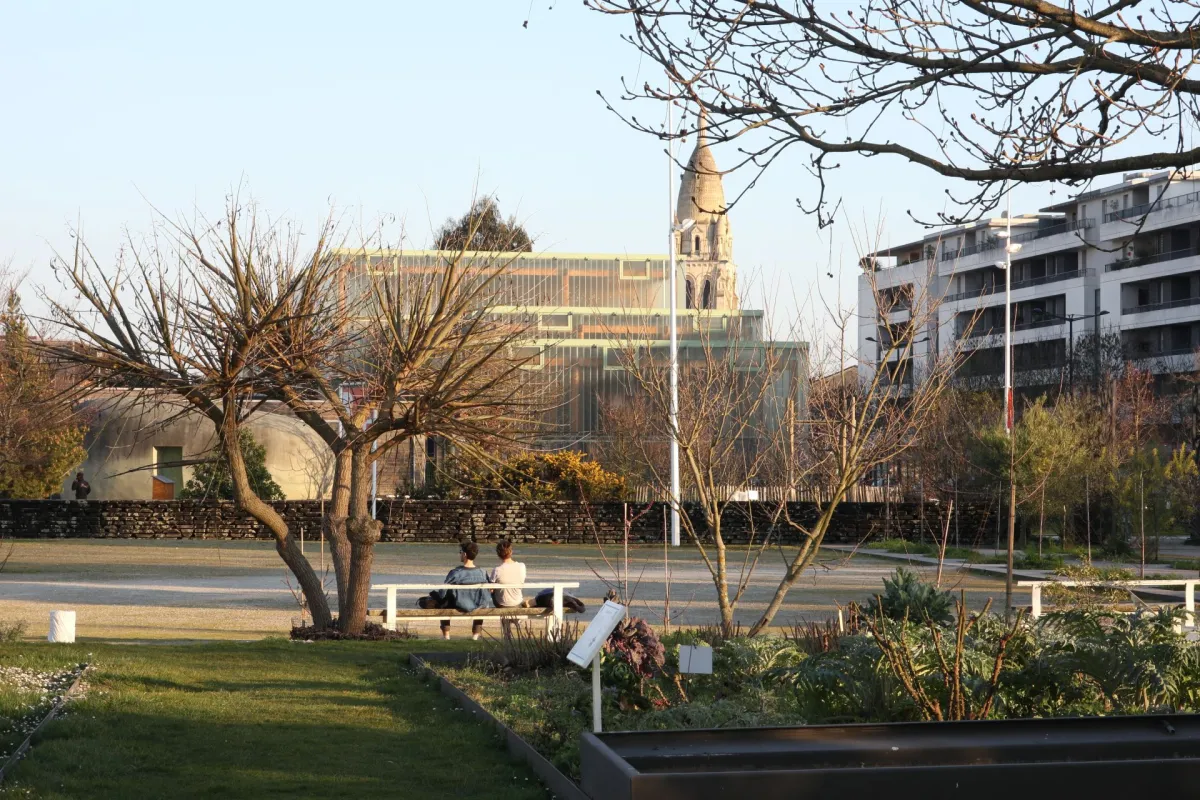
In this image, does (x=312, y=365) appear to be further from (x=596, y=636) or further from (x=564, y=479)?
(x=564, y=479)

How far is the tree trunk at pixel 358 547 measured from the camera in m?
15.4

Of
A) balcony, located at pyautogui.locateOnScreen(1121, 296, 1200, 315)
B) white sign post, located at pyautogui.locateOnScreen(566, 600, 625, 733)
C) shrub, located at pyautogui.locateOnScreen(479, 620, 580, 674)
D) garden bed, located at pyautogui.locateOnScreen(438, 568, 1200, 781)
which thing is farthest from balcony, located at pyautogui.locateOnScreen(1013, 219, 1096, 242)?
white sign post, located at pyautogui.locateOnScreen(566, 600, 625, 733)

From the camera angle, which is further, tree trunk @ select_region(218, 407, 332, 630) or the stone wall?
the stone wall

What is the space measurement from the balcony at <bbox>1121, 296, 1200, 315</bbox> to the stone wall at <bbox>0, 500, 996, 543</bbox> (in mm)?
38310

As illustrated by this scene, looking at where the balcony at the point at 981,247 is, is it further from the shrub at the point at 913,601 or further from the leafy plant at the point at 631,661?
the leafy plant at the point at 631,661

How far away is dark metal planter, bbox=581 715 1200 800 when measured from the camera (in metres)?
4.92

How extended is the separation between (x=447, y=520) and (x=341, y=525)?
29273mm

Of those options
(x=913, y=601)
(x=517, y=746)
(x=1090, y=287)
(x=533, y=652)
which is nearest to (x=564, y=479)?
(x=533, y=652)

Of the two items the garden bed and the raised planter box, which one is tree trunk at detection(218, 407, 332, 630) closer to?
the raised planter box

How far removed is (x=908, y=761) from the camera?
582cm

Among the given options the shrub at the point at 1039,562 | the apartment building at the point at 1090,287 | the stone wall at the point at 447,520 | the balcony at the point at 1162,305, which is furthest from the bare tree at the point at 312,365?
the balcony at the point at 1162,305

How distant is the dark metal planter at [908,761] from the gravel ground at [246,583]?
6912mm

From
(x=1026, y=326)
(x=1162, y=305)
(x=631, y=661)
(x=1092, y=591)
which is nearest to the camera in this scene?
(x=631, y=661)

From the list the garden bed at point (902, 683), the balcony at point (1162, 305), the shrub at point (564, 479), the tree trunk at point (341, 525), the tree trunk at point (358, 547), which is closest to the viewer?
the garden bed at point (902, 683)
